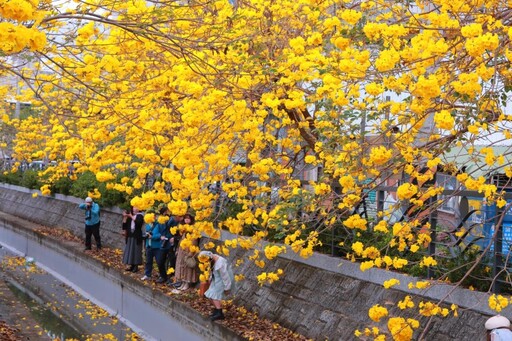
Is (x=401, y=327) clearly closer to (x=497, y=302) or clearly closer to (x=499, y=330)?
(x=499, y=330)

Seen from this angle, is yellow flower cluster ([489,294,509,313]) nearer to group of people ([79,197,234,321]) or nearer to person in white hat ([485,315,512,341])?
person in white hat ([485,315,512,341])

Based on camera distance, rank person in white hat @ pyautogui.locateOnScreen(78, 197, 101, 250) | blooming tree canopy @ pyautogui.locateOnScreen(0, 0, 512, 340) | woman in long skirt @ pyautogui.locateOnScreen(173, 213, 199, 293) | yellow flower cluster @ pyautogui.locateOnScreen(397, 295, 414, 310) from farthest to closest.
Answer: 1. person in white hat @ pyautogui.locateOnScreen(78, 197, 101, 250)
2. woman in long skirt @ pyautogui.locateOnScreen(173, 213, 199, 293)
3. yellow flower cluster @ pyautogui.locateOnScreen(397, 295, 414, 310)
4. blooming tree canopy @ pyautogui.locateOnScreen(0, 0, 512, 340)

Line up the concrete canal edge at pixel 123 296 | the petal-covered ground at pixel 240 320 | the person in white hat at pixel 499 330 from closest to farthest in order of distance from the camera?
the person in white hat at pixel 499 330 < the petal-covered ground at pixel 240 320 < the concrete canal edge at pixel 123 296

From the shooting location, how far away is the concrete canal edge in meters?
11.3

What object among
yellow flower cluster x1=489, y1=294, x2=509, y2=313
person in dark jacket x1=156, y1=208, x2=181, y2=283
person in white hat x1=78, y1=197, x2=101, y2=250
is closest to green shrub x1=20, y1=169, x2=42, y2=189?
person in white hat x1=78, y1=197, x2=101, y2=250

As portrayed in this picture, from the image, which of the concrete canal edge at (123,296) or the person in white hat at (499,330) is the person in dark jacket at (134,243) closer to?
the concrete canal edge at (123,296)

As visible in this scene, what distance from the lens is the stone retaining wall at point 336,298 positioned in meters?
7.78

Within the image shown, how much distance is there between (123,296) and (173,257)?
145cm

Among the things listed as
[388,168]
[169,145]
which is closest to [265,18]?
[169,145]

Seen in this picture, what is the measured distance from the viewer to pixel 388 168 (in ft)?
24.0

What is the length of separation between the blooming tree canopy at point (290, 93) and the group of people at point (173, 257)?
854 mm

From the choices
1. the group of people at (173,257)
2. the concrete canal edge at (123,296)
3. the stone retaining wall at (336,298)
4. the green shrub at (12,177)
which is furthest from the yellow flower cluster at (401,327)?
the green shrub at (12,177)

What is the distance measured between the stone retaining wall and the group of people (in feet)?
2.31

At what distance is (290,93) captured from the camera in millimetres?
8617
